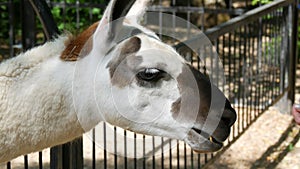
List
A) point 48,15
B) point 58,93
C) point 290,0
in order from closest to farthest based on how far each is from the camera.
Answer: point 58,93, point 48,15, point 290,0

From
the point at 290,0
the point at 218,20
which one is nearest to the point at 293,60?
the point at 290,0

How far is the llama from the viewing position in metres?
3.04

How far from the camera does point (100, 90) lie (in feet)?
10.1

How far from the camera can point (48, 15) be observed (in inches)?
153

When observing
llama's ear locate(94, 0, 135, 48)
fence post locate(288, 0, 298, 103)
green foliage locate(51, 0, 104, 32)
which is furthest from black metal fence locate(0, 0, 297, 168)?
llama's ear locate(94, 0, 135, 48)

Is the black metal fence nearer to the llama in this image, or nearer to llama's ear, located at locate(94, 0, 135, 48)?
the llama

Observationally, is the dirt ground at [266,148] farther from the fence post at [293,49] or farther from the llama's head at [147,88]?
the llama's head at [147,88]

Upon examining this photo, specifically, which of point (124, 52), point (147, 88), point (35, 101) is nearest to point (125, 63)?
point (124, 52)

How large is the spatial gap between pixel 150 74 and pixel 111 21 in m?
0.34

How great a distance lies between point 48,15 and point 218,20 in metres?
9.60

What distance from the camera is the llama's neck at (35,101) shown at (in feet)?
9.97

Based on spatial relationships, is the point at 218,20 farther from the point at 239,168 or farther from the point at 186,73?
the point at 186,73

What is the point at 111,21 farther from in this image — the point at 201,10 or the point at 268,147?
the point at 201,10

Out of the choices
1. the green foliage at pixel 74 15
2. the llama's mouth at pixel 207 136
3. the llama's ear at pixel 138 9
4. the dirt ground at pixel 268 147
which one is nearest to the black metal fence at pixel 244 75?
the dirt ground at pixel 268 147
